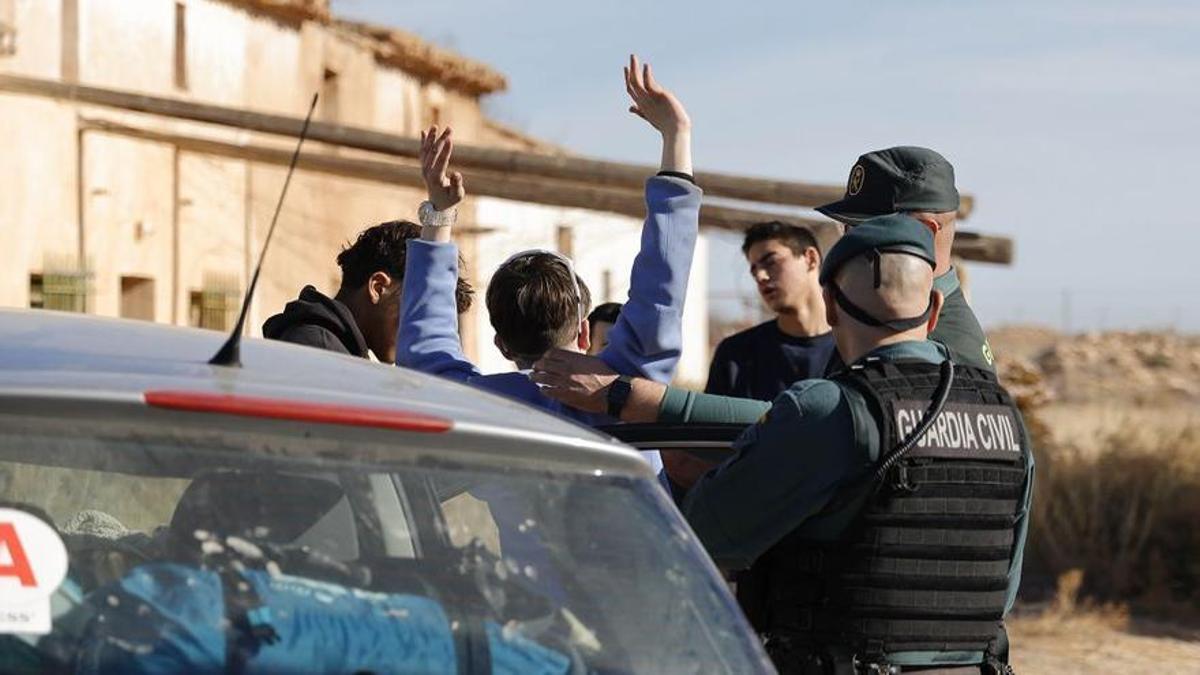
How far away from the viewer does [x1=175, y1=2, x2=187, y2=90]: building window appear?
1912 cm

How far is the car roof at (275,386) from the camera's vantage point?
270 centimetres

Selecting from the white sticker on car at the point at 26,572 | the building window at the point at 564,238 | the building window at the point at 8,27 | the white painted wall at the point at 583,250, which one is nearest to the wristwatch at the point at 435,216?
the white sticker on car at the point at 26,572

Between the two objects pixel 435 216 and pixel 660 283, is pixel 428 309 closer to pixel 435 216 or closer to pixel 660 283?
pixel 435 216

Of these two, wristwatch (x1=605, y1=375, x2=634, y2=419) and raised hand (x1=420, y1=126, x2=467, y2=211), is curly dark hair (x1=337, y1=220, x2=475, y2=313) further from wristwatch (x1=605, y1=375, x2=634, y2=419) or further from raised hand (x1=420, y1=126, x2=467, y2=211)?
wristwatch (x1=605, y1=375, x2=634, y2=419)

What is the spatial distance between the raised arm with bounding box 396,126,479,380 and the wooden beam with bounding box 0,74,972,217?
8427 millimetres

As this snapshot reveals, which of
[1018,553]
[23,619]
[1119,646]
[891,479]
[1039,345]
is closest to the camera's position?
[23,619]

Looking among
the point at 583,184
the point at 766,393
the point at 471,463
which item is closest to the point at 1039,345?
the point at 583,184

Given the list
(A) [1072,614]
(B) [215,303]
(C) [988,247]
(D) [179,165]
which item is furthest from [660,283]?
(B) [215,303]

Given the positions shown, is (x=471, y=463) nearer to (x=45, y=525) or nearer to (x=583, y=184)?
(x=45, y=525)

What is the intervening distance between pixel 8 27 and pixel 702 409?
1213 centimetres

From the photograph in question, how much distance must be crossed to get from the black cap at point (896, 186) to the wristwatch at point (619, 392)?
2.28 feet

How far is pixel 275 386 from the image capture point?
111 inches

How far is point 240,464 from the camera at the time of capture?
2.70m

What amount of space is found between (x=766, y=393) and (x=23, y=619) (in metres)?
5.04
